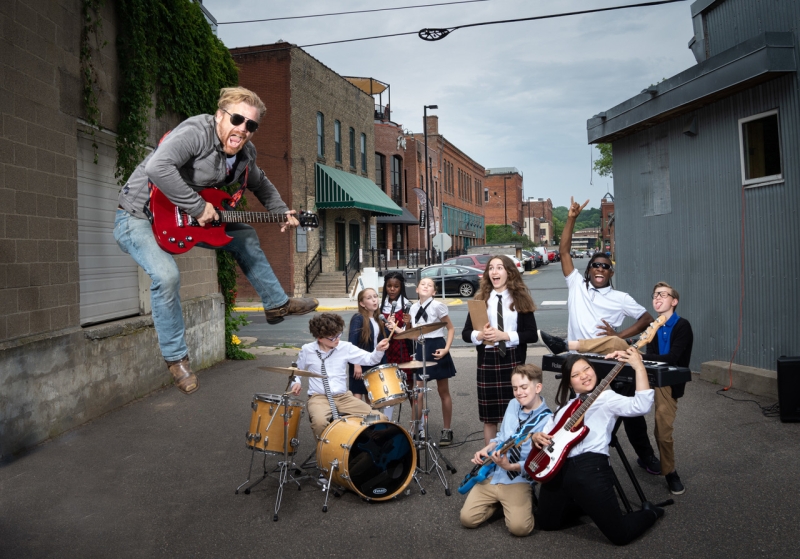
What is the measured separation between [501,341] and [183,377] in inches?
131

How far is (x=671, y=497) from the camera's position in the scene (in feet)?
18.5

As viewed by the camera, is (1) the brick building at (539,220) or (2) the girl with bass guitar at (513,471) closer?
(2) the girl with bass guitar at (513,471)

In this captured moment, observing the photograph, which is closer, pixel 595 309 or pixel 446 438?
pixel 595 309

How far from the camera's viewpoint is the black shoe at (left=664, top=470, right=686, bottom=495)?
222 inches

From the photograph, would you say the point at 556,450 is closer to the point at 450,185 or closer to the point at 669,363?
the point at 669,363

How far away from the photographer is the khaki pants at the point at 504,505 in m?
4.93

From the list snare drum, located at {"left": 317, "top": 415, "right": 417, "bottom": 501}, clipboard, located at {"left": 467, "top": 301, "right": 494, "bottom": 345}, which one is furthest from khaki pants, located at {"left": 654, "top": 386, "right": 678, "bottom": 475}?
snare drum, located at {"left": 317, "top": 415, "right": 417, "bottom": 501}

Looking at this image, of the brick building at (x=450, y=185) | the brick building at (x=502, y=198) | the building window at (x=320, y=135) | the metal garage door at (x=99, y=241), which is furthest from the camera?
the brick building at (x=502, y=198)

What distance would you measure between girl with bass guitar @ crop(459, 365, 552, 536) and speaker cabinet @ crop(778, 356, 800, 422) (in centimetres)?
425

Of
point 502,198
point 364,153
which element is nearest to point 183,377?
point 364,153

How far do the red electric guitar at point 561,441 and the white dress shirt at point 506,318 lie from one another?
5.06 ft

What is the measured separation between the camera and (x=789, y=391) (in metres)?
7.76

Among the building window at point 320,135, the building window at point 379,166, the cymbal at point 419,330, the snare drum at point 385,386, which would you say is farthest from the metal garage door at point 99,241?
the building window at point 379,166

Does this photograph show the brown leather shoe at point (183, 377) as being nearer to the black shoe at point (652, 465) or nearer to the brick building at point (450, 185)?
the black shoe at point (652, 465)
